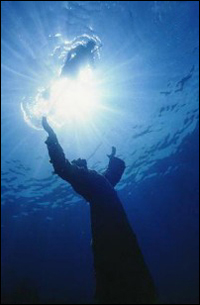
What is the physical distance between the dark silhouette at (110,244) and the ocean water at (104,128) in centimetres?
197

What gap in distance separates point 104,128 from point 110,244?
36.8 feet

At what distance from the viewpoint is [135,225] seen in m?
32.1

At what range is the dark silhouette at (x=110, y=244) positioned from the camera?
154 inches

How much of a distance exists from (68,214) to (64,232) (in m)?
4.51

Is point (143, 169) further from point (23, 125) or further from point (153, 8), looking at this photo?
point (153, 8)

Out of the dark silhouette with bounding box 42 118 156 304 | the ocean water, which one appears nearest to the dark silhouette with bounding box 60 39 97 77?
the ocean water

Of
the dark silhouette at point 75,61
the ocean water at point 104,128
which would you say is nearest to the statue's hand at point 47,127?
the ocean water at point 104,128

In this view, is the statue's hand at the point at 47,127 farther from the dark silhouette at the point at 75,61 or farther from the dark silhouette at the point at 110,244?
the dark silhouette at the point at 75,61

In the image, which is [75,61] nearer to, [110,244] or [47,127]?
[47,127]

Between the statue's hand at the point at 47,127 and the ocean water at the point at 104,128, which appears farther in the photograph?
the ocean water at the point at 104,128

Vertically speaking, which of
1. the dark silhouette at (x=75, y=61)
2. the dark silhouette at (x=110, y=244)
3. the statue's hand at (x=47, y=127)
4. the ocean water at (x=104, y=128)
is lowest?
the dark silhouette at (x=110, y=244)

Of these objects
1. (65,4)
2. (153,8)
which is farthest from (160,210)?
(65,4)

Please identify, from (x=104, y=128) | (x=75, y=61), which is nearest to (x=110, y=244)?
(x=75, y=61)

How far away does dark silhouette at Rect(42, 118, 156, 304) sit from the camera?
12.8ft
